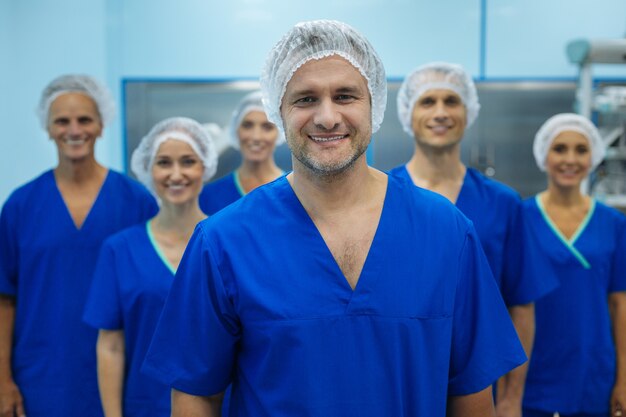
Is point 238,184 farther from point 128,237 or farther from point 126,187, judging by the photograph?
point 128,237

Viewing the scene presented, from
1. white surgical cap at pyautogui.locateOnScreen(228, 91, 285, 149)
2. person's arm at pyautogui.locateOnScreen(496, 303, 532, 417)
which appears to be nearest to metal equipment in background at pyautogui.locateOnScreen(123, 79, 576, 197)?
white surgical cap at pyautogui.locateOnScreen(228, 91, 285, 149)

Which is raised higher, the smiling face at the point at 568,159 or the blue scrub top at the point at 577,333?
the smiling face at the point at 568,159

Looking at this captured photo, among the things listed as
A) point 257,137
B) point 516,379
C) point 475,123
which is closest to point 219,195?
point 257,137

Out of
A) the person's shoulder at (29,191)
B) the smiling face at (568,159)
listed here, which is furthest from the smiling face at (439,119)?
the person's shoulder at (29,191)

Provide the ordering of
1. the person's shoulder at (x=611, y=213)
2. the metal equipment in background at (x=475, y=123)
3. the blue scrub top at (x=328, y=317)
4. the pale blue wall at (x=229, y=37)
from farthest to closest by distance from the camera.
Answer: the metal equipment in background at (x=475, y=123) → the pale blue wall at (x=229, y=37) → the person's shoulder at (x=611, y=213) → the blue scrub top at (x=328, y=317)

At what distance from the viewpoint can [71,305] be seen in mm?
2018

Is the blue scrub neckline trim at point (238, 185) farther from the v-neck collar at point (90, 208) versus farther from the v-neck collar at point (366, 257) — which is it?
the v-neck collar at point (366, 257)

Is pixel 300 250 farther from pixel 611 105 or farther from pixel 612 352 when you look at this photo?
pixel 611 105

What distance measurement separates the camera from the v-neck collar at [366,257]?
1163 millimetres

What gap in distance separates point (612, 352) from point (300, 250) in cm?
140

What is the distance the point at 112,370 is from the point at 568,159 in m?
1.55

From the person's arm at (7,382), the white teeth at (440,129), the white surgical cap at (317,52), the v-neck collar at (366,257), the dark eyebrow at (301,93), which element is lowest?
the person's arm at (7,382)

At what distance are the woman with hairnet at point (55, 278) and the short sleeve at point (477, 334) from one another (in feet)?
3.92

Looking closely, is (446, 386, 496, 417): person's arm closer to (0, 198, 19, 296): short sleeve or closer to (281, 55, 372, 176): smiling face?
(281, 55, 372, 176): smiling face
